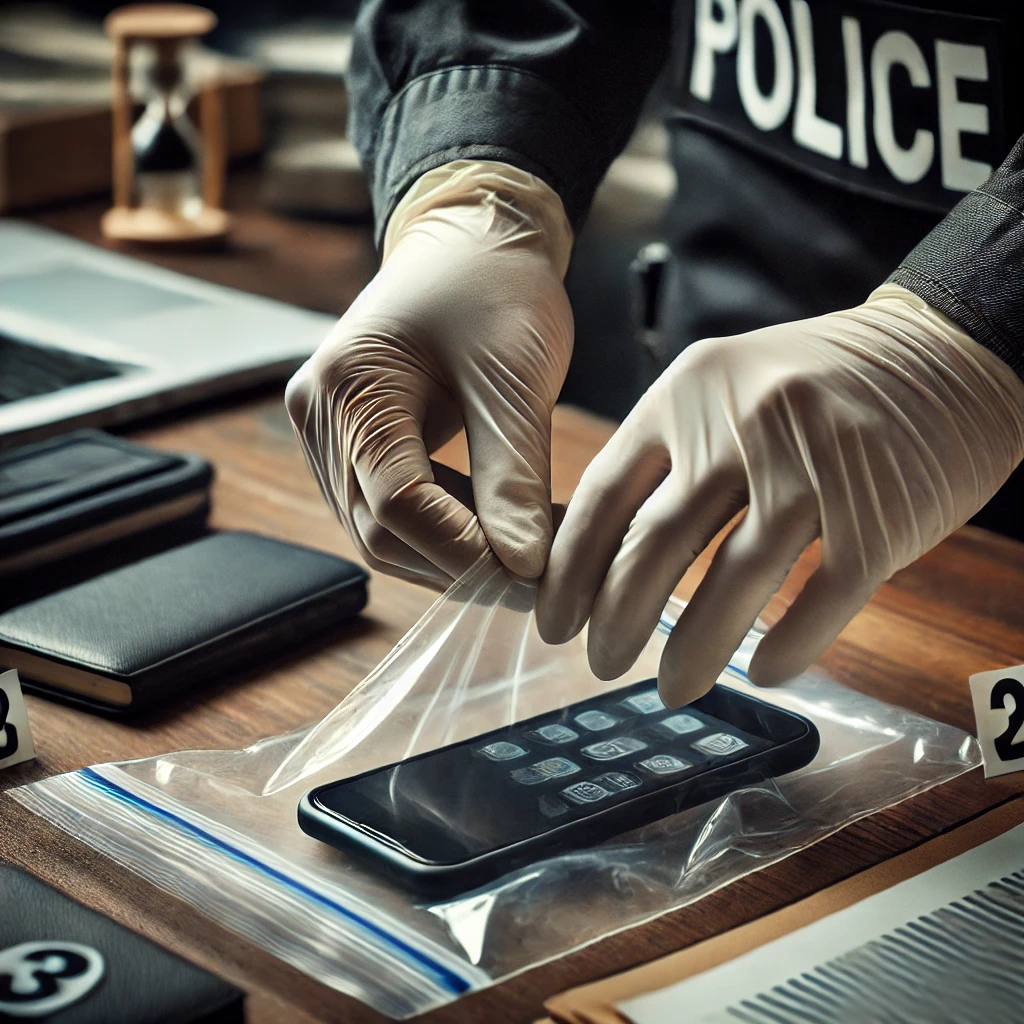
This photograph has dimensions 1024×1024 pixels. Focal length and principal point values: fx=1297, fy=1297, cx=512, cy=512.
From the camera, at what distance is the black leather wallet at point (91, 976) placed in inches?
16.1

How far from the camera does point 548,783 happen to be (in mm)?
541

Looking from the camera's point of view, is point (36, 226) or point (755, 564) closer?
point (755, 564)

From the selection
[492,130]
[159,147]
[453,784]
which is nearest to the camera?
[453,784]

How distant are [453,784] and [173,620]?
20cm

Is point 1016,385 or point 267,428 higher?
point 1016,385

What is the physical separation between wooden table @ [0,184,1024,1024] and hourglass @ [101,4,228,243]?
61 cm

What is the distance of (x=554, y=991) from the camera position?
1.48ft

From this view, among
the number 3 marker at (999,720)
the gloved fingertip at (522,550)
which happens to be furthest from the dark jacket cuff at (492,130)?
the number 3 marker at (999,720)

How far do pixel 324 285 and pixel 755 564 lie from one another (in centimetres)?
101

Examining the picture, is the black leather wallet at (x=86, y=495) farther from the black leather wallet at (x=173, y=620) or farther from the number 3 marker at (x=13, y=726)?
the number 3 marker at (x=13, y=726)

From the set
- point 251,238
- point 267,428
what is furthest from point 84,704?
Answer: point 251,238

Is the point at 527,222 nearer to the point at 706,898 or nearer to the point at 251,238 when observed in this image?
the point at 706,898

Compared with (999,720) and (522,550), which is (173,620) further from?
(999,720)

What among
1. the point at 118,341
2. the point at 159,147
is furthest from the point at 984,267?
the point at 159,147
